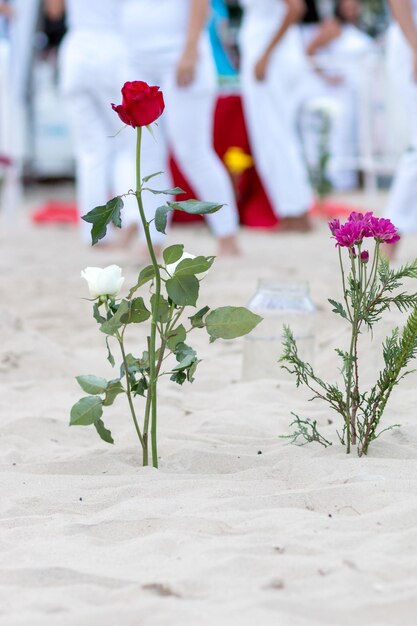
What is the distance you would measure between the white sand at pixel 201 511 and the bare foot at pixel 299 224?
3.57 m

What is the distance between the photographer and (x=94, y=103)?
6324 millimetres

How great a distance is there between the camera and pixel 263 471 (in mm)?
2453

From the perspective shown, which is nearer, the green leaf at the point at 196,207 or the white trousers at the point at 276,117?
the green leaf at the point at 196,207

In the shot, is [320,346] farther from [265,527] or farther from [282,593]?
[282,593]

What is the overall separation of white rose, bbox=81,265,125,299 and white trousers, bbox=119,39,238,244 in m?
2.95

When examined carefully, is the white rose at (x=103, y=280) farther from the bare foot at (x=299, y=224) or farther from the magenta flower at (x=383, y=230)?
the bare foot at (x=299, y=224)

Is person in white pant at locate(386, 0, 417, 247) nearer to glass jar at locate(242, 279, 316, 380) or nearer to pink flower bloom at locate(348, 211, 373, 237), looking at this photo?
glass jar at locate(242, 279, 316, 380)

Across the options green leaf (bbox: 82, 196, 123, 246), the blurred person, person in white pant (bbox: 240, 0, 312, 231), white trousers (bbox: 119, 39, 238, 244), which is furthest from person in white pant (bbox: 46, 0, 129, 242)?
the blurred person

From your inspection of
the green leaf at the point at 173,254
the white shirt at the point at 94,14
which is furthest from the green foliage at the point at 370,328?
the white shirt at the point at 94,14

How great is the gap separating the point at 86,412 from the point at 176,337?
0.86 feet

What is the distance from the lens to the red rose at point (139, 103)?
2158 mm

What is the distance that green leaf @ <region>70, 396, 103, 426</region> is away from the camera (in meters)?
2.42

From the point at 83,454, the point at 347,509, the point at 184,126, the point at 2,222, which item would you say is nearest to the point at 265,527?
the point at 347,509

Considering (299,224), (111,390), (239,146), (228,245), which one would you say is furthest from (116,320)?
(239,146)
